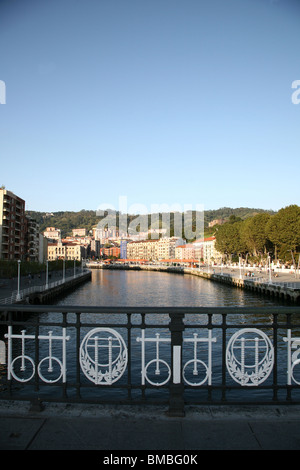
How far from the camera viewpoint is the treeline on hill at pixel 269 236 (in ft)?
261

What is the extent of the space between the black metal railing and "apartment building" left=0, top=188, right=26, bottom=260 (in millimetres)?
65846

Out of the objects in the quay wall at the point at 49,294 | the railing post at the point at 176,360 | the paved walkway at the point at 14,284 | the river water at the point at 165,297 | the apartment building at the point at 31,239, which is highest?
the apartment building at the point at 31,239

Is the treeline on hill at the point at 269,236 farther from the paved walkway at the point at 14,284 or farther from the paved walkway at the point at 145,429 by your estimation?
the paved walkway at the point at 145,429

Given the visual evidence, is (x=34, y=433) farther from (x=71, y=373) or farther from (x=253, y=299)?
(x=253, y=299)

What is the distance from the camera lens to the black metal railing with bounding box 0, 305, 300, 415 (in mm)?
5160

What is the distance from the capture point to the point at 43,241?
15575cm

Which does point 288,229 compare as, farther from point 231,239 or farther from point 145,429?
point 145,429

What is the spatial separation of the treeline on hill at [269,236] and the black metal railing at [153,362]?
49550 millimetres

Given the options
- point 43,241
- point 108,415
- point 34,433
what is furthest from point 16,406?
point 43,241

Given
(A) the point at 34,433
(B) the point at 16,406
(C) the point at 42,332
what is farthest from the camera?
(C) the point at 42,332

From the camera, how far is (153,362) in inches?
811

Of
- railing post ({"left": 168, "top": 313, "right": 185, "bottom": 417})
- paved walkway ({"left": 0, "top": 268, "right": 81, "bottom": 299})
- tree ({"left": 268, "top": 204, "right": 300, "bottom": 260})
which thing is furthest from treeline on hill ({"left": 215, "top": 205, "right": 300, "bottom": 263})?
railing post ({"left": 168, "top": 313, "right": 185, "bottom": 417})

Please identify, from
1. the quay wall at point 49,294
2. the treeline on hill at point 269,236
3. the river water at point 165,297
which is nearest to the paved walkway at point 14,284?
the quay wall at point 49,294

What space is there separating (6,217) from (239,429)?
10227 cm
